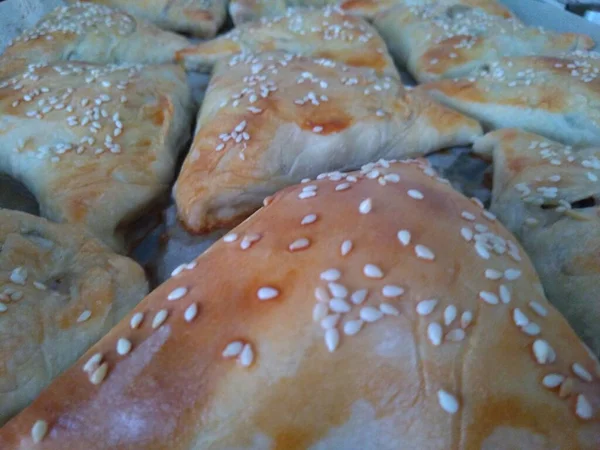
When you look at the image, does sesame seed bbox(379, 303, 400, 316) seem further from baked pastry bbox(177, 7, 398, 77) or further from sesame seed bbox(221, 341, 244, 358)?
baked pastry bbox(177, 7, 398, 77)

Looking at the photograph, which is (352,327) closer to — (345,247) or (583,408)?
(345,247)

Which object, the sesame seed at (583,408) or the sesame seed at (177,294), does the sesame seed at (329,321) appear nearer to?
the sesame seed at (177,294)

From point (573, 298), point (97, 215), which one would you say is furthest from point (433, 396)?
point (97, 215)

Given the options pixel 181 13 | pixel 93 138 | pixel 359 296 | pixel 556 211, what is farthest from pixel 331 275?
pixel 181 13

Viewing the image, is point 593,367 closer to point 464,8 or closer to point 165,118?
point 165,118

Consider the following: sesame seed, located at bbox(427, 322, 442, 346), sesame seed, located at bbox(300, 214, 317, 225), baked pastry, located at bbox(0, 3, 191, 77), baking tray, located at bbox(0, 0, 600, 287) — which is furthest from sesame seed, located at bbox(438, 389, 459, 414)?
baked pastry, located at bbox(0, 3, 191, 77)

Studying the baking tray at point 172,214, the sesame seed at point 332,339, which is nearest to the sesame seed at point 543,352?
the sesame seed at point 332,339
